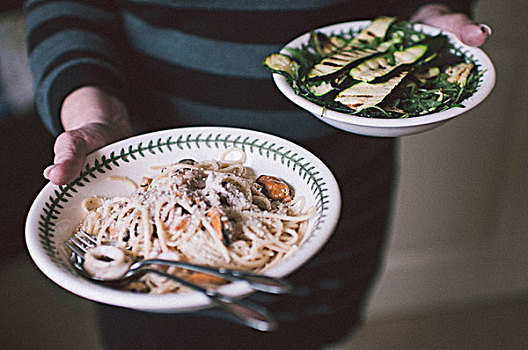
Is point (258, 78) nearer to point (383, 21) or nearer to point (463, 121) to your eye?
point (383, 21)

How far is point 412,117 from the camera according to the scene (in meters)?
0.84

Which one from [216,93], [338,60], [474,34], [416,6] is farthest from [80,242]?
[416,6]

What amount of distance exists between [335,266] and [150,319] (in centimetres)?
50

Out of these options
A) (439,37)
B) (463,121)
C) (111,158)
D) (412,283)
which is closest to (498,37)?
(463,121)

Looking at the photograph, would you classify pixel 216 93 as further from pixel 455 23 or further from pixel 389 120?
pixel 455 23

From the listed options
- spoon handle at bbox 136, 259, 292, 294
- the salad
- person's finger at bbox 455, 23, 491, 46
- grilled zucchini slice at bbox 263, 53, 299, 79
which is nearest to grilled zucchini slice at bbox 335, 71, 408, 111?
the salad

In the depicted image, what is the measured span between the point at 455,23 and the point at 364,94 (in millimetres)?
421

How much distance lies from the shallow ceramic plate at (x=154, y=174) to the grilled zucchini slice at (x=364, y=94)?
161 mm

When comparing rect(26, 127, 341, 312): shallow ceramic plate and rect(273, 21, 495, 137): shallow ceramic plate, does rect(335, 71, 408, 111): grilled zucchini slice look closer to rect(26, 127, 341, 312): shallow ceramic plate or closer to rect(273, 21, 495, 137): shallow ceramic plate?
rect(273, 21, 495, 137): shallow ceramic plate

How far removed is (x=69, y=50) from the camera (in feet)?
3.68

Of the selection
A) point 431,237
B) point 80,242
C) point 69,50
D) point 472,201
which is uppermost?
point 69,50

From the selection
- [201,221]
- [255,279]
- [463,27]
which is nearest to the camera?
[255,279]

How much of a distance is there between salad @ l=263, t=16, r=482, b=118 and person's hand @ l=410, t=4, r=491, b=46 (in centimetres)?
4

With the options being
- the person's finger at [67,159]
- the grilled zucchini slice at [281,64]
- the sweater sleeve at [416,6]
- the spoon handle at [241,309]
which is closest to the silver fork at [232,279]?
the spoon handle at [241,309]
